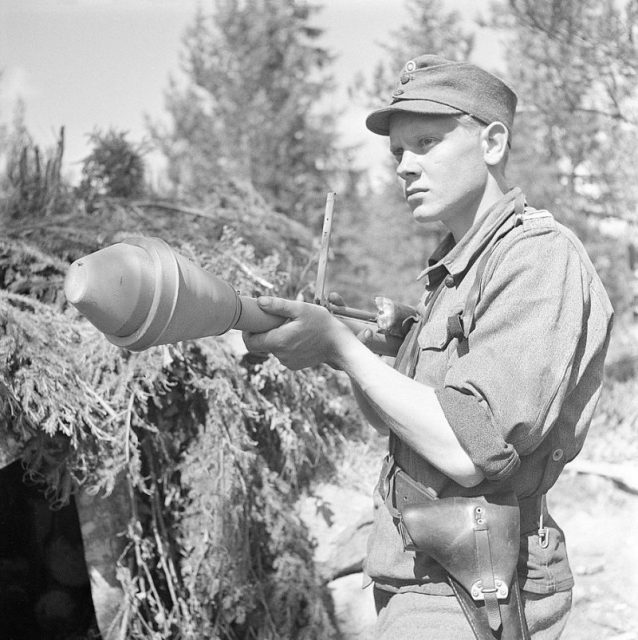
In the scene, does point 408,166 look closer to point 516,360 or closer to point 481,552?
point 516,360

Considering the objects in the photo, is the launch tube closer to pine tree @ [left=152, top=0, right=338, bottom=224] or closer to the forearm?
the forearm

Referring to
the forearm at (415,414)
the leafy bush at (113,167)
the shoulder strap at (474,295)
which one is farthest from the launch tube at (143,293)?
the leafy bush at (113,167)

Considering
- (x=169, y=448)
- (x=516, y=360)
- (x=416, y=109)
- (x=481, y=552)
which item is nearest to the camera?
(x=516, y=360)

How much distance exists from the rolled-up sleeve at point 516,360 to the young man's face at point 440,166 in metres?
0.25

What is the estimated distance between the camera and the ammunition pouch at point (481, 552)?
169cm

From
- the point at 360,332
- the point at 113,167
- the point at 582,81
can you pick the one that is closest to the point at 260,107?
the point at 582,81

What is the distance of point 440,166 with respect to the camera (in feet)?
6.09

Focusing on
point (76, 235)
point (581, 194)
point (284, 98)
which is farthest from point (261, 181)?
point (76, 235)

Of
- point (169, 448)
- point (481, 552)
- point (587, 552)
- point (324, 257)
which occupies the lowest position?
point (587, 552)

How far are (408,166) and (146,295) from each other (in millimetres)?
750

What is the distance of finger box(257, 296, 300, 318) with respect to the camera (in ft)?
5.28

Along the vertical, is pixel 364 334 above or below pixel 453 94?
below

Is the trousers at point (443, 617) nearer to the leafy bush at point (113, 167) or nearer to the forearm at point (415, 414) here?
the forearm at point (415, 414)

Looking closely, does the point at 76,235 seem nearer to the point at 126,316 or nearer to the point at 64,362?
the point at 64,362
